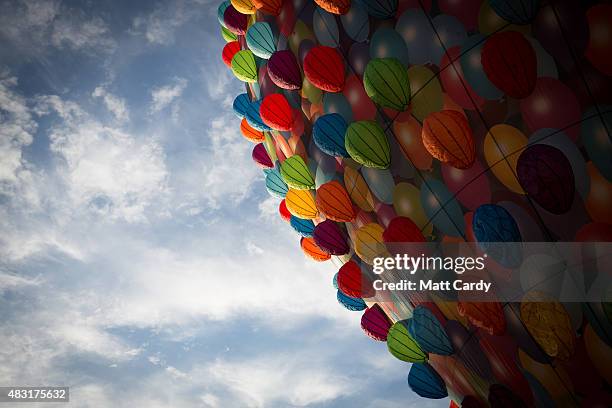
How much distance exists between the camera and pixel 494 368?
5.31m

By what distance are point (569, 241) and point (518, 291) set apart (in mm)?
716

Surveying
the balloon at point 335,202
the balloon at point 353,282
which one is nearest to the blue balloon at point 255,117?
the balloon at point 335,202

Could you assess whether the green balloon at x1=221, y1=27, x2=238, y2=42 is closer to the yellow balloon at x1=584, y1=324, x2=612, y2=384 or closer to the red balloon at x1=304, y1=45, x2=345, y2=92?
the red balloon at x1=304, y1=45, x2=345, y2=92

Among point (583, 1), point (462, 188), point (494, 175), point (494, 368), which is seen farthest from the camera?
point (494, 368)

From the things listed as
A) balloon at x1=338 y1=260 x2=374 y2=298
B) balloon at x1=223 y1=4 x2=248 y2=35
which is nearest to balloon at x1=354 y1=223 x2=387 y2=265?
balloon at x1=338 y1=260 x2=374 y2=298

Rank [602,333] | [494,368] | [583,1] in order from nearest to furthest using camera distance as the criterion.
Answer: [583,1] → [602,333] → [494,368]

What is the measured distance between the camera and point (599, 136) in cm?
396

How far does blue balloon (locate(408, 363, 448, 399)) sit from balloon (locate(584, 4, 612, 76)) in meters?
4.25

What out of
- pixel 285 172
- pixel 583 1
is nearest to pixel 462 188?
pixel 583 1

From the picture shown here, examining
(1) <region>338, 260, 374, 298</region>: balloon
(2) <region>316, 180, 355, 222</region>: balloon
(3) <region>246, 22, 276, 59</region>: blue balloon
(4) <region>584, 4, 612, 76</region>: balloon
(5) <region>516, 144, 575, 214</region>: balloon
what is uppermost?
(3) <region>246, 22, 276, 59</region>: blue balloon

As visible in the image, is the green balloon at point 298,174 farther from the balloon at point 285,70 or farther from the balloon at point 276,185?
the balloon at point 276,185

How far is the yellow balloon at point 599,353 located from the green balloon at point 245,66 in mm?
5641

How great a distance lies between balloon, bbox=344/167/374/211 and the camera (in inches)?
235

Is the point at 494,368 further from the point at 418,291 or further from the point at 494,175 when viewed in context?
the point at 494,175
